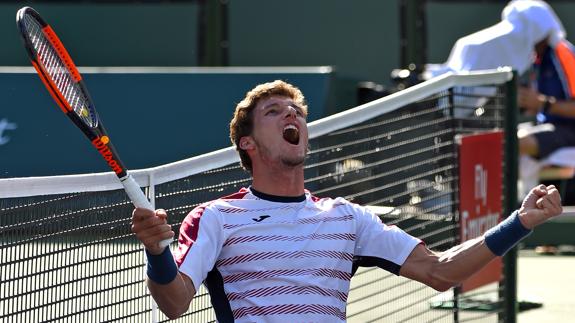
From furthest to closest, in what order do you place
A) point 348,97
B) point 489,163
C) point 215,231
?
point 348,97 < point 489,163 < point 215,231

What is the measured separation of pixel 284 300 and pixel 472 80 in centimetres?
317

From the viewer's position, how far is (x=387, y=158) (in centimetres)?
650

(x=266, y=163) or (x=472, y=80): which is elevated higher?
(x=472, y=80)

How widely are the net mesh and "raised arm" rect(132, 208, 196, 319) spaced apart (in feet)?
1.45

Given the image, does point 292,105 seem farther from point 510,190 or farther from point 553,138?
point 553,138

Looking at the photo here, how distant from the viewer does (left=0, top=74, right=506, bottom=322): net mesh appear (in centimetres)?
420

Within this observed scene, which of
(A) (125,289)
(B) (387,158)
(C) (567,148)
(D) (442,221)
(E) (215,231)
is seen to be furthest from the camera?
(C) (567,148)

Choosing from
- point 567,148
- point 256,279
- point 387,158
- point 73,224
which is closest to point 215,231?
point 256,279

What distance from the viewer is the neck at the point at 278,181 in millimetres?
4391

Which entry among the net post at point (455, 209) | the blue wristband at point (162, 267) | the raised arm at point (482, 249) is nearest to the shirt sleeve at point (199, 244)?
the blue wristband at point (162, 267)

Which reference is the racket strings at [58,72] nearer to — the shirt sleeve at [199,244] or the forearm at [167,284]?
the forearm at [167,284]

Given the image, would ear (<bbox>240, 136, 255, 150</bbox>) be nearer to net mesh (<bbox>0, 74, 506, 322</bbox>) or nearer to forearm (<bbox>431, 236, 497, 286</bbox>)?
Answer: net mesh (<bbox>0, 74, 506, 322</bbox>)

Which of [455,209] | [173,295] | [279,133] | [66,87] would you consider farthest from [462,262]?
[455,209]

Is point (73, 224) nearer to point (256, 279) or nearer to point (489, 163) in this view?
point (256, 279)
